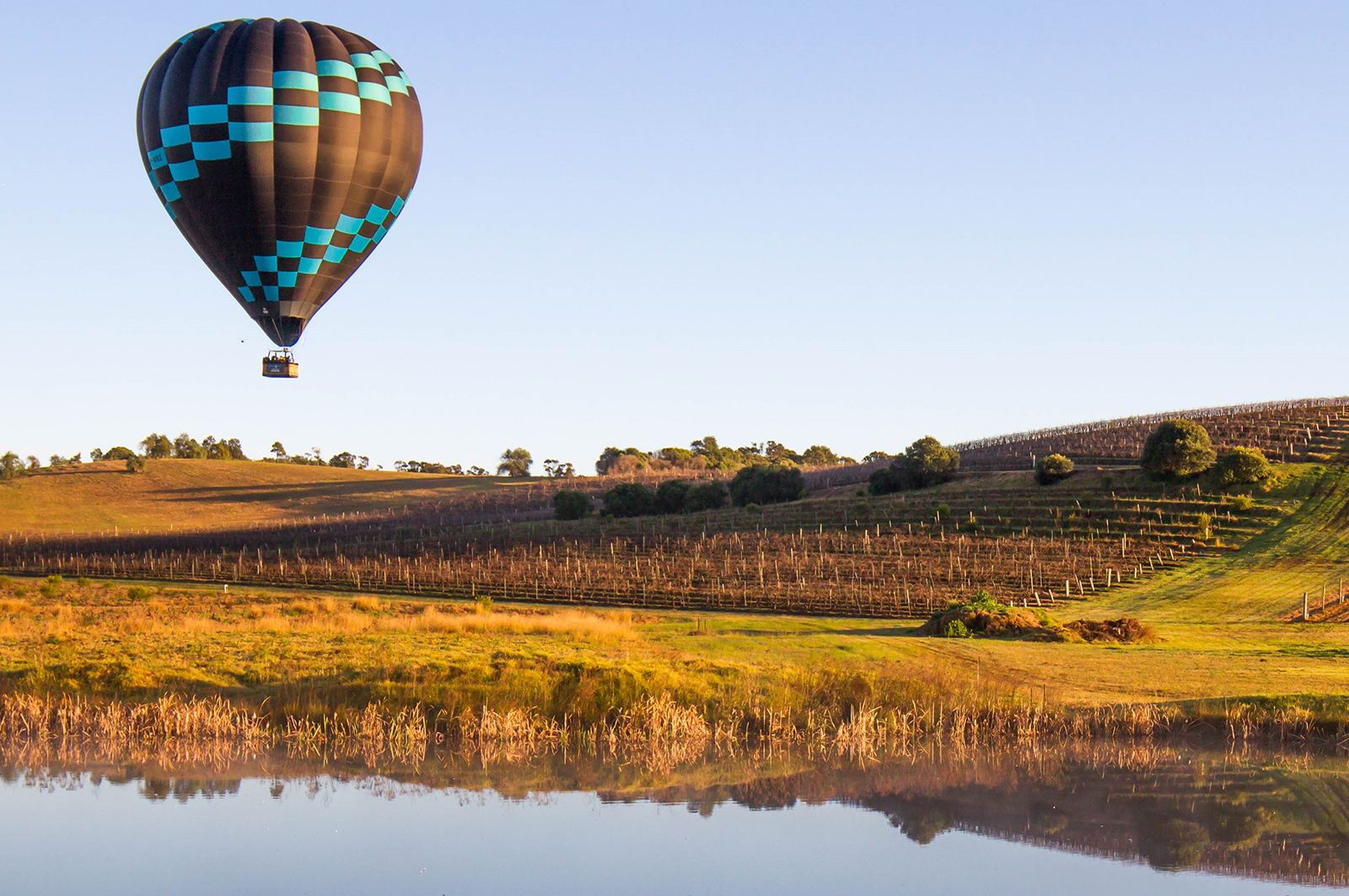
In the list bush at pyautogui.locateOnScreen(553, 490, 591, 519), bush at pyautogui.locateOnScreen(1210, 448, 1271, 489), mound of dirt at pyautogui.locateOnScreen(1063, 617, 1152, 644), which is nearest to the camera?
mound of dirt at pyautogui.locateOnScreen(1063, 617, 1152, 644)

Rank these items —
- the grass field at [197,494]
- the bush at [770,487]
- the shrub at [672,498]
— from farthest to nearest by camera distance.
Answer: the grass field at [197,494], the bush at [770,487], the shrub at [672,498]

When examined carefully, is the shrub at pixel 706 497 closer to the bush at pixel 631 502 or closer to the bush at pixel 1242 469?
the bush at pixel 631 502

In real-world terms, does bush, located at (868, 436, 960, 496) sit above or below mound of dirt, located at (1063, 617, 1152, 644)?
above

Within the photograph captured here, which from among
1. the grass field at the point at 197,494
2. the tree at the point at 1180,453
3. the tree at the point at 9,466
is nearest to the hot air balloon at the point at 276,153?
the tree at the point at 1180,453

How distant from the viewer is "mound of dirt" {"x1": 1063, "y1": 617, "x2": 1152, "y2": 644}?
118 ft

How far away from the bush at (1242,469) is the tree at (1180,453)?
113 cm

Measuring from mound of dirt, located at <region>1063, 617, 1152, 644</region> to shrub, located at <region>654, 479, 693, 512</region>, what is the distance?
58.8 m

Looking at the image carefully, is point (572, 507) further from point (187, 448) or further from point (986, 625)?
point (187, 448)

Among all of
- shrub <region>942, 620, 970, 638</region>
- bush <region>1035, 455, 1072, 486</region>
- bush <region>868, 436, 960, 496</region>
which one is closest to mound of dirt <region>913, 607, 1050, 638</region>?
shrub <region>942, 620, 970, 638</region>

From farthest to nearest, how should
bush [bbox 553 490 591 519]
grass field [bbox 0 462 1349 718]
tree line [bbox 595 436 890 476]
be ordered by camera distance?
tree line [bbox 595 436 890 476]
bush [bbox 553 490 591 519]
grass field [bbox 0 462 1349 718]

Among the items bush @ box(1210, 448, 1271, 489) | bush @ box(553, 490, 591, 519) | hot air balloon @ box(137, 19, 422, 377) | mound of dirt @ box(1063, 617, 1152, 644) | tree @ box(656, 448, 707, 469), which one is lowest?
mound of dirt @ box(1063, 617, 1152, 644)

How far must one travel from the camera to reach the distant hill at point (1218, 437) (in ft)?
292

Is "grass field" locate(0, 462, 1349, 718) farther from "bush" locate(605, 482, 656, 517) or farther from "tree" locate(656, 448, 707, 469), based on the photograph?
"tree" locate(656, 448, 707, 469)

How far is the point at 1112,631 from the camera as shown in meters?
36.4
